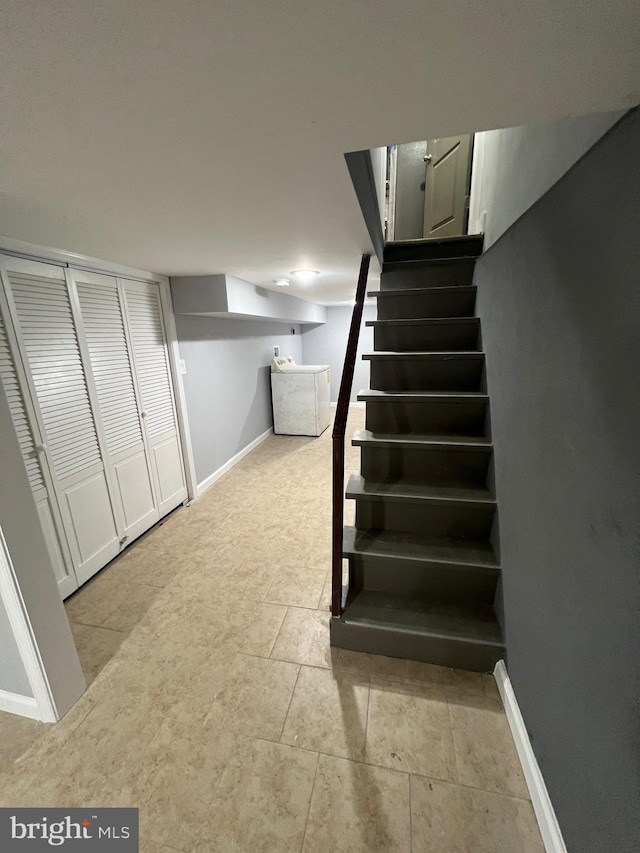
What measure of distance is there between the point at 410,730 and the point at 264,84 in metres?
2.00

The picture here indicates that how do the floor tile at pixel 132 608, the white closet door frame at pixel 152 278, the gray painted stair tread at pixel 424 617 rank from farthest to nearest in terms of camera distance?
the floor tile at pixel 132 608 → the white closet door frame at pixel 152 278 → the gray painted stair tread at pixel 424 617

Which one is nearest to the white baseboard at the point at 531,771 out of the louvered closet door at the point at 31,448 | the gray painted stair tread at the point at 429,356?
the gray painted stair tread at the point at 429,356

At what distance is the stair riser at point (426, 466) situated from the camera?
5.59ft

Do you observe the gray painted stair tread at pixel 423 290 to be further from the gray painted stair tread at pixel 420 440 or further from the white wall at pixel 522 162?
the gray painted stair tread at pixel 420 440

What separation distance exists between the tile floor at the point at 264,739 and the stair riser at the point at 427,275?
2129 mm

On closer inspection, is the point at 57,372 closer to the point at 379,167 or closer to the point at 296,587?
the point at 296,587

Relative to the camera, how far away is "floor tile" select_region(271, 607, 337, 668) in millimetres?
1564

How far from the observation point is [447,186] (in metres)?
3.48

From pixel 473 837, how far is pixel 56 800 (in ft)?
4.42

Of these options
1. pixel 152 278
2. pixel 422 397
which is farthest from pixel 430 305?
pixel 152 278

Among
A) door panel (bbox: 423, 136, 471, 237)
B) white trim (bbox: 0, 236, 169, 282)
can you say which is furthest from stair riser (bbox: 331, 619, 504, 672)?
door panel (bbox: 423, 136, 471, 237)

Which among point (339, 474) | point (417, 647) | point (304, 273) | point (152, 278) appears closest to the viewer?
point (339, 474)

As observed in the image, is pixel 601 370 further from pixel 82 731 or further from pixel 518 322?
pixel 82 731

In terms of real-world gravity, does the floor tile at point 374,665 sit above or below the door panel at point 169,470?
below
